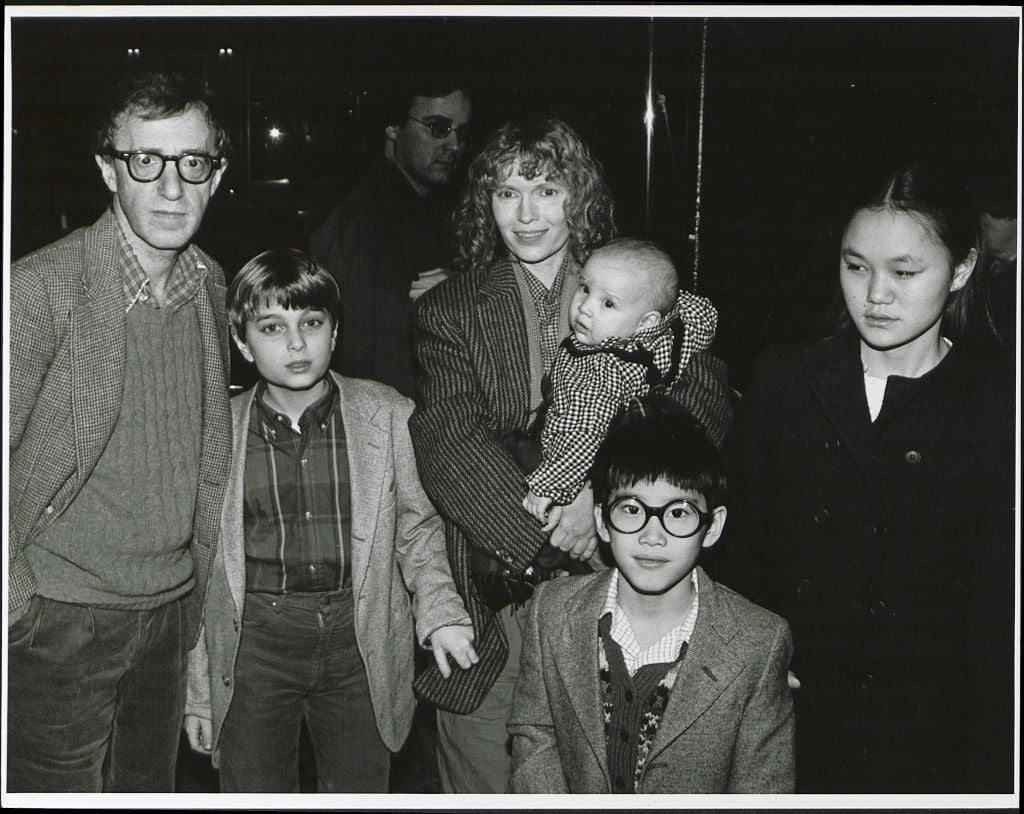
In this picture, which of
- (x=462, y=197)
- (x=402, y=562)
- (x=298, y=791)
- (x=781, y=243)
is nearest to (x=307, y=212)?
(x=462, y=197)

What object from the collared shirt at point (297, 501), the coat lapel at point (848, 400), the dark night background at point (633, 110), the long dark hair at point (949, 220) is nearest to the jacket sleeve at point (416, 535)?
the collared shirt at point (297, 501)

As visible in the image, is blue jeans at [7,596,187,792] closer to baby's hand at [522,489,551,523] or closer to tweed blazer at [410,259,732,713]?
tweed blazer at [410,259,732,713]

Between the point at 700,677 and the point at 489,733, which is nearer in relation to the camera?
the point at 700,677

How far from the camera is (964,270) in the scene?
252 cm

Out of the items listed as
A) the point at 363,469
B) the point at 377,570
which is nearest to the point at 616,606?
the point at 377,570

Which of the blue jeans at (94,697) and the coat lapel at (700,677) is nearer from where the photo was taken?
the coat lapel at (700,677)

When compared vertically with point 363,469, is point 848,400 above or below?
above

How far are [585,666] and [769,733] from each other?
43 cm

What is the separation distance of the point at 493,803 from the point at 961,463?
1410 millimetres

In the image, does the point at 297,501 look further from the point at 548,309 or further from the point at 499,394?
the point at 548,309

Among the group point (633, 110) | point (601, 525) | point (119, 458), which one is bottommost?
point (601, 525)

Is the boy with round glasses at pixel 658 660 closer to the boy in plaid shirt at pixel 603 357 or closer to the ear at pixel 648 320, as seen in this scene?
the boy in plaid shirt at pixel 603 357

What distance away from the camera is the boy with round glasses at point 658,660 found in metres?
2.35

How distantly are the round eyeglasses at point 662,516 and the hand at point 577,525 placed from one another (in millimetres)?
147
